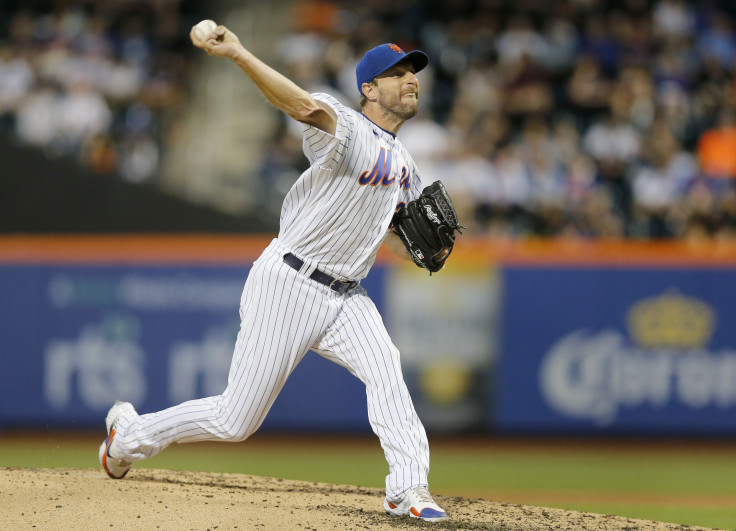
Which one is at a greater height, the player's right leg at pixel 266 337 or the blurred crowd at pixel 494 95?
the blurred crowd at pixel 494 95

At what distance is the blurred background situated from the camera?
9328 mm

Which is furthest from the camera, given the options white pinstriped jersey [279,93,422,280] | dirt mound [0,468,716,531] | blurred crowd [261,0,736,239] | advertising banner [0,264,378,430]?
blurred crowd [261,0,736,239]

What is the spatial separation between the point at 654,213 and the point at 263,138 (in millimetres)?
4175

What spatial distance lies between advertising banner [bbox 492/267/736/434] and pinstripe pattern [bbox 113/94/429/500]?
15.9 ft

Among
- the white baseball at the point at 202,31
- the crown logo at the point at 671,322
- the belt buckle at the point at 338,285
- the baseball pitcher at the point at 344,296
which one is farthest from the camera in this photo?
the crown logo at the point at 671,322

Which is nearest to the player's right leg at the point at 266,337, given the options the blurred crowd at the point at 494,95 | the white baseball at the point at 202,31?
the white baseball at the point at 202,31

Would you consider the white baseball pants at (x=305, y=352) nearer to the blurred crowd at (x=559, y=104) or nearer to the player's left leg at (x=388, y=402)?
the player's left leg at (x=388, y=402)

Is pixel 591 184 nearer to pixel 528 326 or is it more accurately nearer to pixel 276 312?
pixel 528 326

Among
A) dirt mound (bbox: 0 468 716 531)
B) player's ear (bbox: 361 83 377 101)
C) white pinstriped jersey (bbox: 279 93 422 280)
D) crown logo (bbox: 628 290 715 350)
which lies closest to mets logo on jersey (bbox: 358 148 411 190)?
white pinstriped jersey (bbox: 279 93 422 280)

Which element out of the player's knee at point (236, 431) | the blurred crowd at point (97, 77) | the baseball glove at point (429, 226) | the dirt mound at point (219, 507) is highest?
the blurred crowd at point (97, 77)

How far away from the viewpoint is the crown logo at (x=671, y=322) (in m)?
9.46

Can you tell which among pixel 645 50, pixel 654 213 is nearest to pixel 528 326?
pixel 654 213

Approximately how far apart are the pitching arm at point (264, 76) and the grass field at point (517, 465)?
3.39 metres

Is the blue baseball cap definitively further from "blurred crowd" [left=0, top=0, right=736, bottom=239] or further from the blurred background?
"blurred crowd" [left=0, top=0, right=736, bottom=239]
